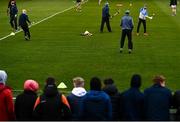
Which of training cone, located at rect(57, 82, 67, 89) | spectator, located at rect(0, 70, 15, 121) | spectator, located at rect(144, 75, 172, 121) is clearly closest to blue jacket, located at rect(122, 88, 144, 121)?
spectator, located at rect(144, 75, 172, 121)

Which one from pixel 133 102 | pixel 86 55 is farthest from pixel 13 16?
pixel 133 102

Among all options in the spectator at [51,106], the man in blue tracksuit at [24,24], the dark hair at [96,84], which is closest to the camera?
the spectator at [51,106]

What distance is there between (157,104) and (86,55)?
1641 cm

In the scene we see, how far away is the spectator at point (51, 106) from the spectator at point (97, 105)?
0.43 metres

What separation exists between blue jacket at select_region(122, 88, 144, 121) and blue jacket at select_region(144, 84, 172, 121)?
0.48ft

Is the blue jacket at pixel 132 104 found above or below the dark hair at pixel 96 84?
below

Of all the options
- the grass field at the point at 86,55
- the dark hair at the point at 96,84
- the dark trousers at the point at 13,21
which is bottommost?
the grass field at the point at 86,55

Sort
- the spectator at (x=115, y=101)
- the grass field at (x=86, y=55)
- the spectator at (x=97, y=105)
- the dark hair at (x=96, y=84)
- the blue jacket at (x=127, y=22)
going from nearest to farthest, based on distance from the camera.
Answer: the spectator at (x=97, y=105), the dark hair at (x=96, y=84), the spectator at (x=115, y=101), the grass field at (x=86, y=55), the blue jacket at (x=127, y=22)

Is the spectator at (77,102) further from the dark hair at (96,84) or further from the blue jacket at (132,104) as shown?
the blue jacket at (132,104)

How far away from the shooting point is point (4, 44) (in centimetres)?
3281

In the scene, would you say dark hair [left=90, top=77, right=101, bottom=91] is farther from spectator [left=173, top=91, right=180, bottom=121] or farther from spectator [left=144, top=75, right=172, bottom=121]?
spectator [left=173, top=91, right=180, bottom=121]

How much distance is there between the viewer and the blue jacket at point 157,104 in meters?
12.4

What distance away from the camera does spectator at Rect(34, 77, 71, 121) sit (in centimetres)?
1183

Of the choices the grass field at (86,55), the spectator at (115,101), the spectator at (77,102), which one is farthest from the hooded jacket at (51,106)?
the grass field at (86,55)
